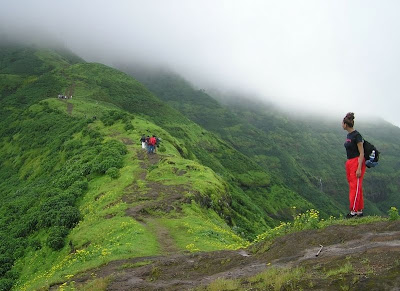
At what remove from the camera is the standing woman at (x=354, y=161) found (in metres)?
12.9

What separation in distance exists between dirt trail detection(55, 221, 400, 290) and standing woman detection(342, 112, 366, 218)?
1284 millimetres

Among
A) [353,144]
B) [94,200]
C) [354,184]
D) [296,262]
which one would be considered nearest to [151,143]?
[94,200]

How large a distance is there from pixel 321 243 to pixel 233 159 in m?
118

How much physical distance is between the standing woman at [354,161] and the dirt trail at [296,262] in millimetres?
1284

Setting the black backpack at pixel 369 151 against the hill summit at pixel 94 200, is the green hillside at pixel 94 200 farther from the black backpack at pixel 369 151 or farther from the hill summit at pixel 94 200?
the black backpack at pixel 369 151

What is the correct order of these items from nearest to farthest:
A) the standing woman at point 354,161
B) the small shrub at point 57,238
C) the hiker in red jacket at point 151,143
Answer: the standing woman at point 354,161, the small shrub at point 57,238, the hiker in red jacket at point 151,143

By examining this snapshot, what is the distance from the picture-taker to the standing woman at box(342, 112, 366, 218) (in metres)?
12.9

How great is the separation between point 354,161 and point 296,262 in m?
4.80

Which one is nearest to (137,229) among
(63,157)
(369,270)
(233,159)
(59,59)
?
(369,270)

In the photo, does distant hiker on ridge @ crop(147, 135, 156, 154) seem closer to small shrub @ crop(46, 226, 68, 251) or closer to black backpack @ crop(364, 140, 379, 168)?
small shrub @ crop(46, 226, 68, 251)

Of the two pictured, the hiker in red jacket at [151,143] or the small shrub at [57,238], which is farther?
the hiker in red jacket at [151,143]

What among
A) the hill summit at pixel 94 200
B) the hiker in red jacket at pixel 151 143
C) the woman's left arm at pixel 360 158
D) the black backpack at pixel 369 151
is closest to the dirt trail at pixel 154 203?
the hill summit at pixel 94 200

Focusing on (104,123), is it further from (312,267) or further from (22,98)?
(22,98)

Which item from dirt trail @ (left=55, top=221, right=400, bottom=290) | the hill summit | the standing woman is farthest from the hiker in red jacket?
the standing woman
